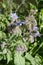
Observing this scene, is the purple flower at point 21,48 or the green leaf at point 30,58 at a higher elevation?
the purple flower at point 21,48

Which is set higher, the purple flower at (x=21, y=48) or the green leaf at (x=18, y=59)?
the purple flower at (x=21, y=48)

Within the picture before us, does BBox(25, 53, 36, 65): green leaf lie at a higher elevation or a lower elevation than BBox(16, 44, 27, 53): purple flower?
lower

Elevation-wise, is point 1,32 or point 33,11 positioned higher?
point 33,11

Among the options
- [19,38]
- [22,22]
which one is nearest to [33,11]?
[22,22]

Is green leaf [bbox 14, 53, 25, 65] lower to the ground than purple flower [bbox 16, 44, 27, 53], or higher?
lower

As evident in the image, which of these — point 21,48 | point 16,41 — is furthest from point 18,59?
point 16,41

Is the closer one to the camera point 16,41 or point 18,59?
point 18,59

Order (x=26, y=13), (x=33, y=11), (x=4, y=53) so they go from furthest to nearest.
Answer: (x=26, y=13) → (x=33, y=11) → (x=4, y=53)

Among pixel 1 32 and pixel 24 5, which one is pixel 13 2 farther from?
pixel 1 32

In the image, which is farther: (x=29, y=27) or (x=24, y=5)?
(x=24, y=5)

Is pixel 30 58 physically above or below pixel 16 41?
below

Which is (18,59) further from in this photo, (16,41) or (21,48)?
(16,41)
